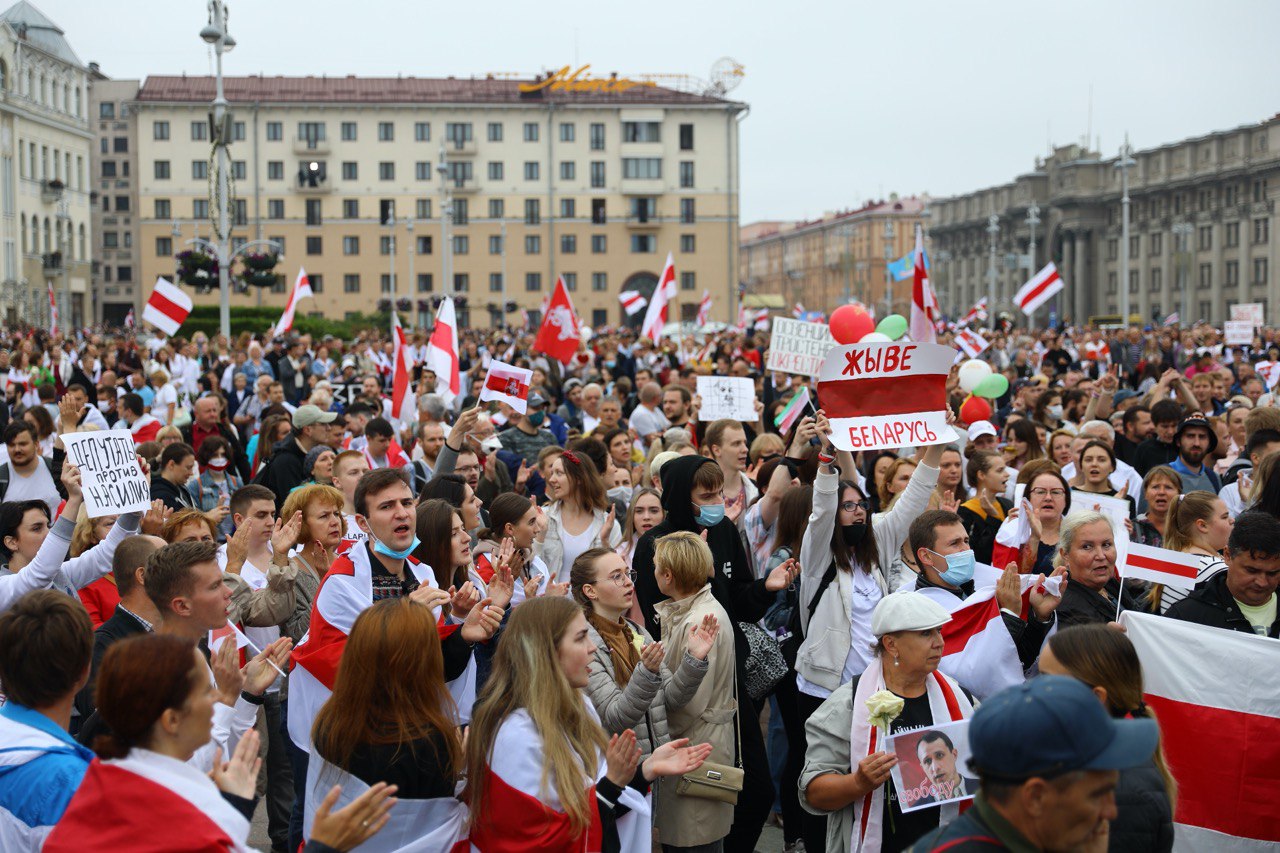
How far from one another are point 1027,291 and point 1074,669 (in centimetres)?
2137

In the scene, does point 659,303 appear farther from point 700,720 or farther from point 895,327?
point 700,720

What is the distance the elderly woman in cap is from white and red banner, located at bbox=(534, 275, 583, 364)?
1305 cm

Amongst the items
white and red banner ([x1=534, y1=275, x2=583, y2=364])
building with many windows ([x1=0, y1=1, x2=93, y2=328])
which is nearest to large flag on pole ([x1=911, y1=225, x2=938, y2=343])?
white and red banner ([x1=534, y1=275, x2=583, y2=364])

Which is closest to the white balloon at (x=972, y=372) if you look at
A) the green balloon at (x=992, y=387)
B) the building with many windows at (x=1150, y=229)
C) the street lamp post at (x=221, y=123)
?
the green balloon at (x=992, y=387)

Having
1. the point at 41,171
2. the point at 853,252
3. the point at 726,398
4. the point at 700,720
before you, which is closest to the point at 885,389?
the point at 700,720

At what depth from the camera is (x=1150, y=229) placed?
94.2m

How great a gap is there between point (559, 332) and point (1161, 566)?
12.5m

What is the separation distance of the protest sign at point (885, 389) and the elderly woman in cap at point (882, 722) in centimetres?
234

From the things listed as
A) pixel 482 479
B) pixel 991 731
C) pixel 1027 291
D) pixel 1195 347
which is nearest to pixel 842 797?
pixel 991 731

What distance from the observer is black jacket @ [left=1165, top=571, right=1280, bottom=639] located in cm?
512

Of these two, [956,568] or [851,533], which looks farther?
[851,533]

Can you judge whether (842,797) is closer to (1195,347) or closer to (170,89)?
(1195,347)

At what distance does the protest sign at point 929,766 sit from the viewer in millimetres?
4305

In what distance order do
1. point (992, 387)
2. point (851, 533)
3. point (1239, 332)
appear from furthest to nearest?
point (1239, 332), point (992, 387), point (851, 533)
